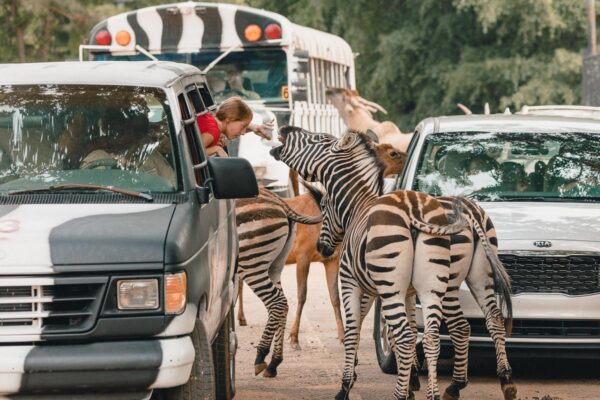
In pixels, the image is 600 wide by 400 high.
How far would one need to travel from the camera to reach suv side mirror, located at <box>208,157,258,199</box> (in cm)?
767

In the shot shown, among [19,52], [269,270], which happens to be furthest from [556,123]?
[19,52]

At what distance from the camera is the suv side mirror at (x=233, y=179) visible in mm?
7668

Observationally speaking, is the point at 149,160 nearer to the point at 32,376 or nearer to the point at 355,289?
the point at 32,376

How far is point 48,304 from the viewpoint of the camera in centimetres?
677

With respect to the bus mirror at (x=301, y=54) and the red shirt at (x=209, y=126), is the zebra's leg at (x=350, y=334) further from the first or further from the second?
the bus mirror at (x=301, y=54)

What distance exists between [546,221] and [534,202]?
0.49 meters

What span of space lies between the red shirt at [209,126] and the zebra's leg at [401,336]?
1.53 meters

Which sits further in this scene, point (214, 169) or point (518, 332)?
point (518, 332)

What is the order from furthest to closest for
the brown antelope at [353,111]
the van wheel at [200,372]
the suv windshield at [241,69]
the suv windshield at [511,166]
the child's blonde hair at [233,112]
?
1. the brown antelope at [353,111]
2. the suv windshield at [241,69]
3. the suv windshield at [511,166]
4. the child's blonde hair at [233,112]
5. the van wheel at [200,372]

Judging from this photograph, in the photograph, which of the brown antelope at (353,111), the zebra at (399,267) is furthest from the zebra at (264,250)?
the brown antelope at (353,111)

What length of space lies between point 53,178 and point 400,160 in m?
3.86

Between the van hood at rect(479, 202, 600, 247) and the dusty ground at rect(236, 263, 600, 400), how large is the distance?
1.02 m

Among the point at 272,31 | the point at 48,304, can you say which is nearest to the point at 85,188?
the point at 48,304

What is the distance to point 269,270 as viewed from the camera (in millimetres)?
11469
